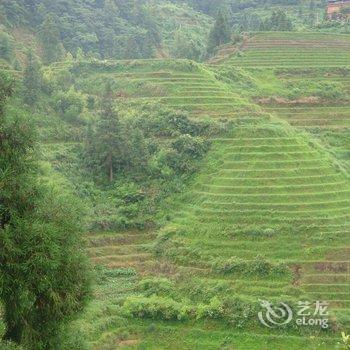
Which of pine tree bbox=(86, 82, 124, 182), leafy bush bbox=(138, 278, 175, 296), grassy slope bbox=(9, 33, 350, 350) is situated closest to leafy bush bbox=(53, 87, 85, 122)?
grassy slope bbox=(9, 33, 350, 350)

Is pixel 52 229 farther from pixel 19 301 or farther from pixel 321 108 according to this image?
pixel 321 108

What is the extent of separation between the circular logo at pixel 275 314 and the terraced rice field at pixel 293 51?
2904 centimetres

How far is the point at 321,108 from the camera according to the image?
3903 cm

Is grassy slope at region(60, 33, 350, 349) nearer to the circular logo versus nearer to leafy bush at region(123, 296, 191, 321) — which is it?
leafy bush at region(123, 296, 191, 321)

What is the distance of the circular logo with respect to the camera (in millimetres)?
20234

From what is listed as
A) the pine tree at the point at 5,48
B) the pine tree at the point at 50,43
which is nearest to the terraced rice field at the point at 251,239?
the pine tree at the point at 5,48

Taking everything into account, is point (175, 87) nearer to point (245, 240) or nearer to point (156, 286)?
point (245, 240)

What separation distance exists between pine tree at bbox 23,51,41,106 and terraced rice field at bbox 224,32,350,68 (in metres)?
18.9

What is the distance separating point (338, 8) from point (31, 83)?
4464 centimetres

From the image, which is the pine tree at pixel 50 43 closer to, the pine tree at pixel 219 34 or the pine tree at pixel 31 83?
the pine tree at pixel 31 83

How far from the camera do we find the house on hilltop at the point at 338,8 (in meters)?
63.3

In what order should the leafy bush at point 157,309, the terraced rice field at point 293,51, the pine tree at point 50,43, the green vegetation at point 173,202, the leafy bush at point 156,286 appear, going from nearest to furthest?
the green vegetation at point 173,202
the leafy bush at point 157,309
the leafy bush at point 156,286
the terraced rice field at point 293,51
the pine tree at point 50,43

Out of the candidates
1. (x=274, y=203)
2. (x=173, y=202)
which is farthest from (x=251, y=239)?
(x=173, y=202)

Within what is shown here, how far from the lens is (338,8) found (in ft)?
211
